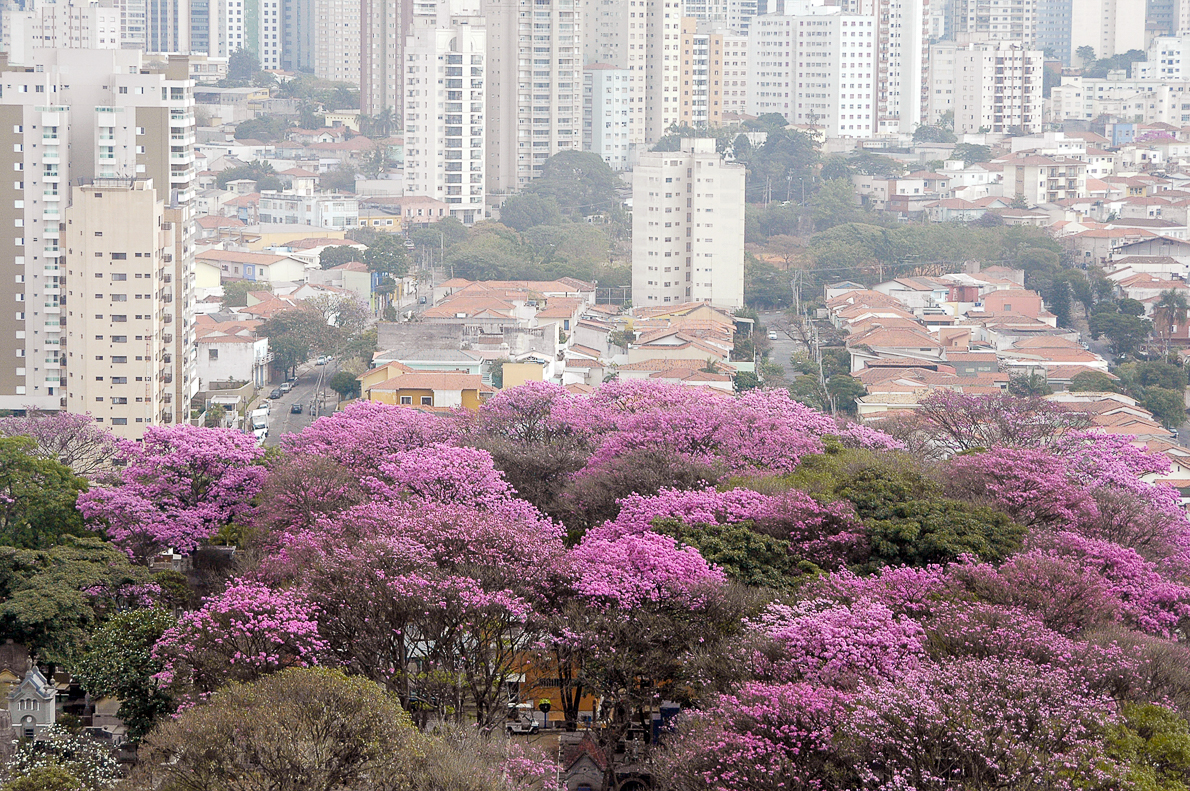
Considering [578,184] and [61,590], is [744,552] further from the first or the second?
[578,184]

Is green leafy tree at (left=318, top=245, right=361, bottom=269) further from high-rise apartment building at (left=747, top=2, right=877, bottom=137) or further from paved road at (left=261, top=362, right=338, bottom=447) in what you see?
high-rise apartment building at (left=747, top=2, right=877, bottom=137)

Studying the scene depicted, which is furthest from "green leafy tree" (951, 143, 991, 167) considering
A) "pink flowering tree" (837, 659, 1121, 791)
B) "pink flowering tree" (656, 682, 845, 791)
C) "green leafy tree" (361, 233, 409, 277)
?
"pink flowering tree" (656, 682, 845, 791)

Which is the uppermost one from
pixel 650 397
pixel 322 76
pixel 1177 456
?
pixel 322 76

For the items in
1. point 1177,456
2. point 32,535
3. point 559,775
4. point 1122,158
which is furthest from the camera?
point 1122,158

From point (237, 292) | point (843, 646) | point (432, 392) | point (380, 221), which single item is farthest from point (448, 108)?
point (843, 646)

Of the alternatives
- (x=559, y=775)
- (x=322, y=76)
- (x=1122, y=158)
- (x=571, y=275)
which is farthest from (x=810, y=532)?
(x=322, y=76)

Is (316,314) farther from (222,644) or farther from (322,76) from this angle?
(322,76)

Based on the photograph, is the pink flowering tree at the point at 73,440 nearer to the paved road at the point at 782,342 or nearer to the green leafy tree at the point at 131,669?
the green leafy tree at the point at 131,669
